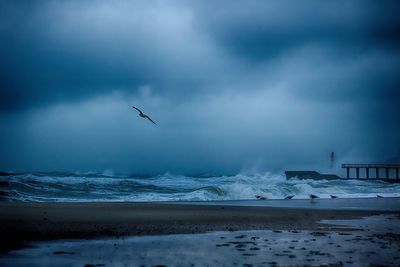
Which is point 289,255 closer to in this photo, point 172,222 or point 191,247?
point 191,247

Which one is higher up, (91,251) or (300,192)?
(300,192)

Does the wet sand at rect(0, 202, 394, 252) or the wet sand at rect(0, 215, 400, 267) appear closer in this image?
the wet sand at rect(0, 215, 400, 267)

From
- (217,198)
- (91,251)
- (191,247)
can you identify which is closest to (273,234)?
(191,247)

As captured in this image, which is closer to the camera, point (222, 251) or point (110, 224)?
point (222, 251)

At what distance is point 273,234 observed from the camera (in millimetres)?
12617

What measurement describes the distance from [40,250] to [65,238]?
207 centimetres

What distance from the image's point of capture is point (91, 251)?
934cm

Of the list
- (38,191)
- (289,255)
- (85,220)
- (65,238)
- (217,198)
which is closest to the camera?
(289,255)

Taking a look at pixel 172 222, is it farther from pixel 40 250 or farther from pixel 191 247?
pixel 40 250

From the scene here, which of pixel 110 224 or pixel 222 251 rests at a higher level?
pixel 110 224

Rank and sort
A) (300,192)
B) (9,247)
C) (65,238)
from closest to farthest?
(9,247) → (65,238) → (300,192)

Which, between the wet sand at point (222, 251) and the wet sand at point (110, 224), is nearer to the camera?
the wet sand at point (222, 251)

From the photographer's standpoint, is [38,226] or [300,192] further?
[300,192]

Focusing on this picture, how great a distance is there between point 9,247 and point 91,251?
5.73ft
